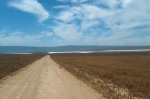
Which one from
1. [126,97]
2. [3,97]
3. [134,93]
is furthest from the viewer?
[134,93]

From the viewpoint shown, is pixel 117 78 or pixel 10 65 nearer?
pixel 117 78

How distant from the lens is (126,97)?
9492 millimetres

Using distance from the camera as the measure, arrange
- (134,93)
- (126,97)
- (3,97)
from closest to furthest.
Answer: (3,97) < (126,97) < (134,93)

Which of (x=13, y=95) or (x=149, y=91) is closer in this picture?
(x=13, y=95)

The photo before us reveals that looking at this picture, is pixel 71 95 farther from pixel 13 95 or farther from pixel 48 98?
pixel 13 95

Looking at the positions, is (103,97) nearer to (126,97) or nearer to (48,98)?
(126,97)

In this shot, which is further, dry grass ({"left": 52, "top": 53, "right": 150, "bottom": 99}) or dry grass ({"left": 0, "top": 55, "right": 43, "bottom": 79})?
dry grass ({"left": 0, "top": 55, "right": 43, "bottom": 79})

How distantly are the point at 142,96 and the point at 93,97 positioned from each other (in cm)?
298

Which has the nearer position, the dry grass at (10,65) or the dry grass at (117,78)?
the dry grass at (117,78)

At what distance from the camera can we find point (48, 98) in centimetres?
898

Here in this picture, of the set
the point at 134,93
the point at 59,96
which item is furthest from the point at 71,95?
the point at 134,93

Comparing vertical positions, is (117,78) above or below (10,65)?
above

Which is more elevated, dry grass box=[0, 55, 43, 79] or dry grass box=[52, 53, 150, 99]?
dry grass box=[52, 53, 150, 99]

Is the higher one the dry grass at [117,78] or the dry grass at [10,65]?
the dry grass at [117,78]
